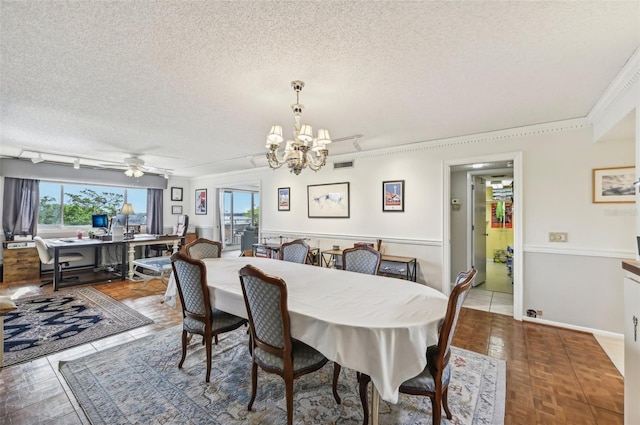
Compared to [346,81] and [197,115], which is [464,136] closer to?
[346,81]

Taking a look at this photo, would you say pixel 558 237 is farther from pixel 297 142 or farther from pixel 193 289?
pixel 193 289

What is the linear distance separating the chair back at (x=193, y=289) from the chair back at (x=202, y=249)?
1103mm

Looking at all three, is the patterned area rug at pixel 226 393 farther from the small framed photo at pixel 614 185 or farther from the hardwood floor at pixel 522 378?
the small framed photo at pixel 614 185

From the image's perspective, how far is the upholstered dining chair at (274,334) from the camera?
5.27 feet

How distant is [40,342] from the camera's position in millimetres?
2781

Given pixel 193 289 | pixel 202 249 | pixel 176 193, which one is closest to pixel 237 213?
pixel 176 193

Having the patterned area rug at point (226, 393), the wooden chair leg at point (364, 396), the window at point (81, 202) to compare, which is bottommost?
the patterned area rug at point (226, 393)

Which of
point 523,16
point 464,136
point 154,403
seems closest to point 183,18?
point 523,16

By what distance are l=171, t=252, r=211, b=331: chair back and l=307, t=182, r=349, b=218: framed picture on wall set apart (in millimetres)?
3186

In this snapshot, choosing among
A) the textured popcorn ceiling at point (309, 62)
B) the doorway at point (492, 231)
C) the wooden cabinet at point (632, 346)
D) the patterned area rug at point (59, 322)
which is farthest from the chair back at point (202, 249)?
the doorway at point (492, 231)

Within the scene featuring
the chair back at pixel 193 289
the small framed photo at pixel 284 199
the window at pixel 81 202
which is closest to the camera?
the chair back at pixel 193 289

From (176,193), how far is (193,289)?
6.59 m

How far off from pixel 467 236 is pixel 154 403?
492 cm

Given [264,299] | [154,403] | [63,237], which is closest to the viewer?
[264,299]
